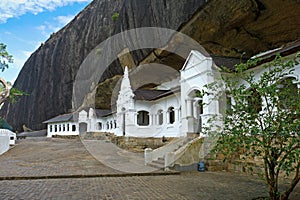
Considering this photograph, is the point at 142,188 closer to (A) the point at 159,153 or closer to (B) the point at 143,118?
(A) the point at 159,153

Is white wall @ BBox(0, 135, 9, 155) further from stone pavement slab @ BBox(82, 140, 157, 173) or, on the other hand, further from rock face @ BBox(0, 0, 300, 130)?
rock face @ BBox(0, 0, 300, 130)

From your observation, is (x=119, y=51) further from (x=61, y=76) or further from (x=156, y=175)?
(x=156, y=175)

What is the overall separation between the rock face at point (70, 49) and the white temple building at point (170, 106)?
561cm

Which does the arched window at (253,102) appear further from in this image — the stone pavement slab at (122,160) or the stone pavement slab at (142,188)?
the stone pavement slab at (122,160)

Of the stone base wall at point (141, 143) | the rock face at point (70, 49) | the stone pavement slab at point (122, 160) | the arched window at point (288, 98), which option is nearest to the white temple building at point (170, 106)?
the stone base wall at point (141, 143)

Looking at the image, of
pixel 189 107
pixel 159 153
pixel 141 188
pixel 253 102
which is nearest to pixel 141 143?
pixel 189 107

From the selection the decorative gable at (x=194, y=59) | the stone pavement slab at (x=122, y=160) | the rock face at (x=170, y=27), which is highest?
the rock face at (x=170, y=27)

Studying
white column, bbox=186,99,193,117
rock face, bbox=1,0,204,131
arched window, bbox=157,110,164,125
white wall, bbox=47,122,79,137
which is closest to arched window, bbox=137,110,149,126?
arched window, bbox=157,110,164,125

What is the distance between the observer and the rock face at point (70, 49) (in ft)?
81.6

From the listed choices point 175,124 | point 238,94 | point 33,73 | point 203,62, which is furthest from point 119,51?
point 33,73

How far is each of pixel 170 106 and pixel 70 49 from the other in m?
30.5

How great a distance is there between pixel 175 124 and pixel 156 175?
8674 mm

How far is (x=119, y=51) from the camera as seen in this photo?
112 feet

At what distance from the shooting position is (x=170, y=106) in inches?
853
